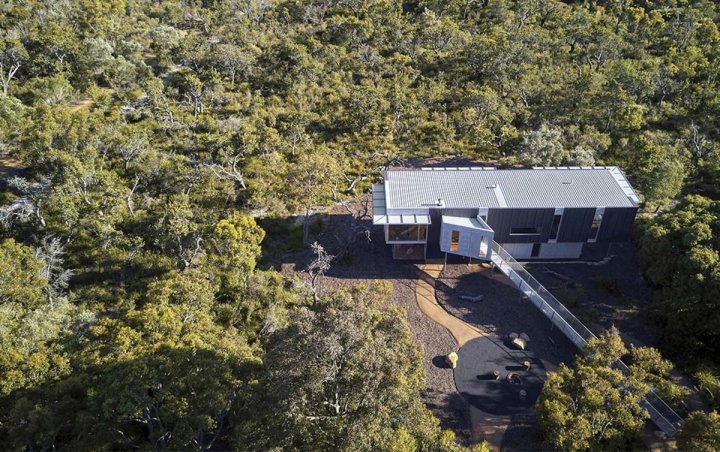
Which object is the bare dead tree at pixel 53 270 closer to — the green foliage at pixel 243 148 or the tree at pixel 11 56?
the green foliage at pixel 243 148

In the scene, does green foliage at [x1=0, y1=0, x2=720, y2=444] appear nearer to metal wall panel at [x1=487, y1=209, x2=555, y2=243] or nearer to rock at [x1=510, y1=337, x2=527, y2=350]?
metal wall panel at [x1=487, y1=209, x2=555, y2=243]

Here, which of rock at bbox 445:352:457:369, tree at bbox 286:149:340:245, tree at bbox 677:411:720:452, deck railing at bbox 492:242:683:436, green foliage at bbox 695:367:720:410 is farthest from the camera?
tree at bbox 286:149:340:245

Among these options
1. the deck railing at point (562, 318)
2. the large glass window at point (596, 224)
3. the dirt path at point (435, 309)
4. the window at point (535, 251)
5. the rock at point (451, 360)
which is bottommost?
the dirt path at point (435, 309)

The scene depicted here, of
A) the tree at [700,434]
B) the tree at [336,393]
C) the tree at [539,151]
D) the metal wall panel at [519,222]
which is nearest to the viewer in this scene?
the tree at [336,393]

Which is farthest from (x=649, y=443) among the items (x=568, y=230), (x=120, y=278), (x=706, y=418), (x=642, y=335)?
(x=120, y=278)

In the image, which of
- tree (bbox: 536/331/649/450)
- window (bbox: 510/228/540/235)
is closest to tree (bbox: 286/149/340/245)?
window (bbox: 510/228/540/235)

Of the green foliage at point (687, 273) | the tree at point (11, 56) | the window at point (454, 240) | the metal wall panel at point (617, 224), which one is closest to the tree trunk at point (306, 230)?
the window at point (454, 240)

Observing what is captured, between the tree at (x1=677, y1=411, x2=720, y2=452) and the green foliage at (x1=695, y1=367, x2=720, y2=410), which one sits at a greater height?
the tree at (x1=677, y1=411, x2=720, y2=452)
